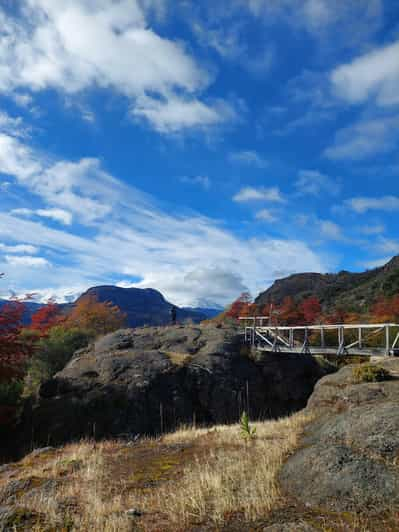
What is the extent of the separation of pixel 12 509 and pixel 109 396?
1699 centimetres

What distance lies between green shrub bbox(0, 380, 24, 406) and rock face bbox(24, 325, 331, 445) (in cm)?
151

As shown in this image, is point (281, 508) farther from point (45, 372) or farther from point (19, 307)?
point (45, 372)

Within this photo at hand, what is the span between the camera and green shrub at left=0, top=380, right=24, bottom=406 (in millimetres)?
21938

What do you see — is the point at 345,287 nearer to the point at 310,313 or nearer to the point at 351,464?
the point at 310,313

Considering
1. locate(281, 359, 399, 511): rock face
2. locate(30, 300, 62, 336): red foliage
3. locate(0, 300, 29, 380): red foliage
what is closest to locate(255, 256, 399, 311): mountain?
locate(30, 300, 62, 336): red foliage

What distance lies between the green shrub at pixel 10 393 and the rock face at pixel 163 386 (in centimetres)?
151

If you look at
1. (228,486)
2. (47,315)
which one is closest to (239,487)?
(228,486)

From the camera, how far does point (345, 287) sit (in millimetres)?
108812

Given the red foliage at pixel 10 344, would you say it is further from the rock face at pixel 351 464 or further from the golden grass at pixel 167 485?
the rock face at pixel 351 464

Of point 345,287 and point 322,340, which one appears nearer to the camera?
point 322,340

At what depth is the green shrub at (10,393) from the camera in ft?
72.0

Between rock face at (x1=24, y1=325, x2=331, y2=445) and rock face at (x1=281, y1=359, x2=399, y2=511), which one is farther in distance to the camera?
rock face at (x1=24, y1=325, x2=331, y2=445)

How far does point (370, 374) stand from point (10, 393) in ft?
65.9

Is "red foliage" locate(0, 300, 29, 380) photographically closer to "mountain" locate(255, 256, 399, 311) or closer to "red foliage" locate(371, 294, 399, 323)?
"red foliage" locate(371, 294, 399, 323)
